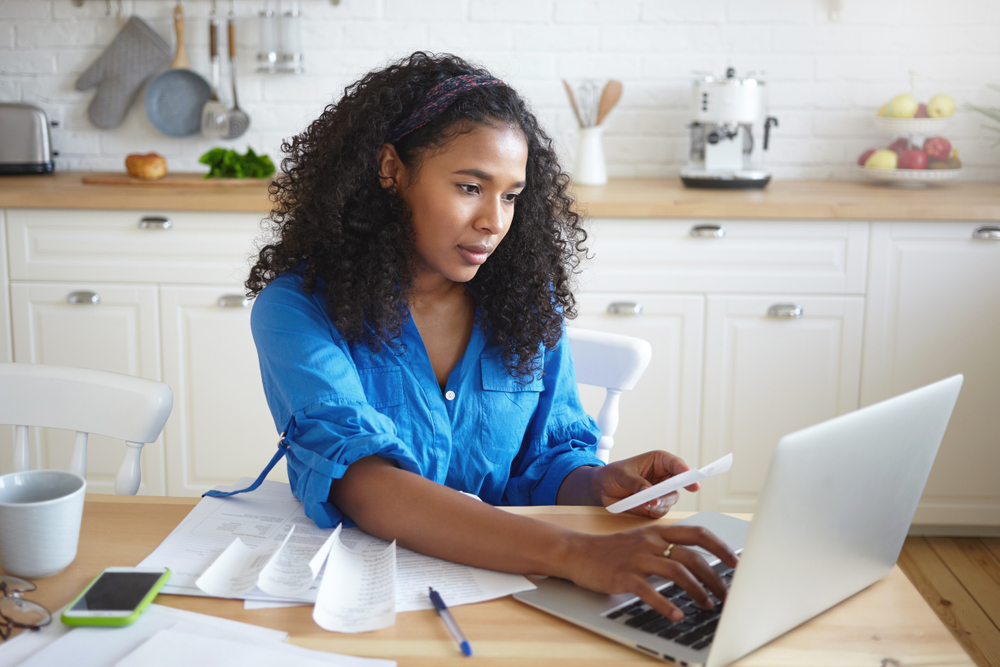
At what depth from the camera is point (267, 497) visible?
3.39 ft

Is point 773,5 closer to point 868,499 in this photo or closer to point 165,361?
point 165,361

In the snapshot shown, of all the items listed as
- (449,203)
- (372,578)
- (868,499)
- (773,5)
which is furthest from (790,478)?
(773,5)

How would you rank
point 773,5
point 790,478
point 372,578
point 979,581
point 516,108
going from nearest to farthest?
point 790,478
point 372,578
point 516,108
point 979,581
point 773,5

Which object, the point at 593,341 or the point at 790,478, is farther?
the point at 593,341

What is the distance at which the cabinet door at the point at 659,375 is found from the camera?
7.74 feet

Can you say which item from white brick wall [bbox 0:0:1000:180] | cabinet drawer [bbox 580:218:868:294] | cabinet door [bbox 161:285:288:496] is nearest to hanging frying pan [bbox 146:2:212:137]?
white brick wall [bbox 0:0:1000:180]

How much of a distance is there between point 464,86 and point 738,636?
74 cm

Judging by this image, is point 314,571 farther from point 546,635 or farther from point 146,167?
point 146,167

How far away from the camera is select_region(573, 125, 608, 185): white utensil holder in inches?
106

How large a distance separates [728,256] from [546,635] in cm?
174

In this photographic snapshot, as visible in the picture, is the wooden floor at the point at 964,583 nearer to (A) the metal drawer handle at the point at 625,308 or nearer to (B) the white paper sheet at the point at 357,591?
(A) the metal drawer handle at the point at 625,308

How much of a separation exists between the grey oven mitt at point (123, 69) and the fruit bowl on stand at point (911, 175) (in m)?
2.24

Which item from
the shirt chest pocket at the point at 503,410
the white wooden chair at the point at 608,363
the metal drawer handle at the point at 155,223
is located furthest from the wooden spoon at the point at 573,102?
the shirt chest pocket at the point at 503,410

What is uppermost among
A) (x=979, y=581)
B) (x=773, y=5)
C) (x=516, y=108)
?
(x=773, y=5)
